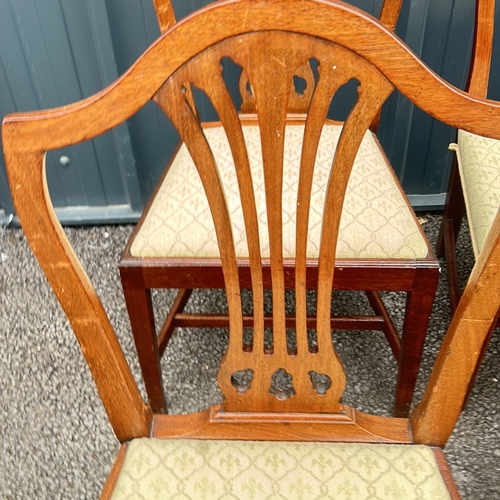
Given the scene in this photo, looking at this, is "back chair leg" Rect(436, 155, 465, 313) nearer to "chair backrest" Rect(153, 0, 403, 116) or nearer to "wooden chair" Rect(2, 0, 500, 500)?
"chair backrest" Rect(153, 0, 403, 116)

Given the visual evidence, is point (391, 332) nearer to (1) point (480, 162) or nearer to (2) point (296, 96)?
(1) point (480, 162)

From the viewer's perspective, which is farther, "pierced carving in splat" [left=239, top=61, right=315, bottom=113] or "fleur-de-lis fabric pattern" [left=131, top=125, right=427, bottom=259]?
"pierced carving in splat" [left=239, top=61, right=315, bottom=113]

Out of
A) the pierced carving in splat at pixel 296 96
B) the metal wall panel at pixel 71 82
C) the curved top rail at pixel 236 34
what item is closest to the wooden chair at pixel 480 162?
the pierced carving in splat at pixel 296 96

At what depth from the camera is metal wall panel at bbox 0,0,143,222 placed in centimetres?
139

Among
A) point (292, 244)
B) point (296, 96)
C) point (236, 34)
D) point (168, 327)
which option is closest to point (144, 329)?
point (168, 327)

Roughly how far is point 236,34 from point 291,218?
0.46 meters

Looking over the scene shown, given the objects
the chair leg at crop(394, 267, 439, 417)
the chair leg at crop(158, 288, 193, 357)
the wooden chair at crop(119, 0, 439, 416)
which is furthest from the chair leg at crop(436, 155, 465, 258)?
the chair leg at crop(158, 288, 193, 357)

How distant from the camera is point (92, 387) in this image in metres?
1.23

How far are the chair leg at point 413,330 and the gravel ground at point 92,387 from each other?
12 cm

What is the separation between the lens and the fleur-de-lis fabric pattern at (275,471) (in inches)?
23.2

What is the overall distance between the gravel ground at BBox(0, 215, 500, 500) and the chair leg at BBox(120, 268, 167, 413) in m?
0.12

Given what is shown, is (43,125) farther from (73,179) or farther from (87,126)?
(73,179)

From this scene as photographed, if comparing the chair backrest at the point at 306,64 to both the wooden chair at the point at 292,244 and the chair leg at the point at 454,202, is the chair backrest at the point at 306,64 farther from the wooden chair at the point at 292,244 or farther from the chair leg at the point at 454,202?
the chair leg at the point at 454,202

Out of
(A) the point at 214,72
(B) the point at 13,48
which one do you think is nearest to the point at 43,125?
(A) the point at 214,72
